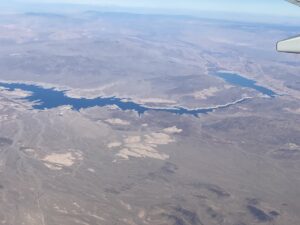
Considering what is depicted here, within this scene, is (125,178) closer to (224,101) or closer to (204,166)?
(204,166)

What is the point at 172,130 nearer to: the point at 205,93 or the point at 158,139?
the point at 158,139

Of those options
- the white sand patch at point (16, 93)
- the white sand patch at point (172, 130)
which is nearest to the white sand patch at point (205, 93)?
the white sand patch at point (172, 130)

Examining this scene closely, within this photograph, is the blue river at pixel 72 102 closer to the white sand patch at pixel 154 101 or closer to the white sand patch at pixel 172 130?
the white sand patch at pixel 154 101

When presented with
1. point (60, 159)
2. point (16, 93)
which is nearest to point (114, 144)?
point (60, 159)

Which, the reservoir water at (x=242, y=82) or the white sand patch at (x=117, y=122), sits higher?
the white sand patch at (x=117, y=122)

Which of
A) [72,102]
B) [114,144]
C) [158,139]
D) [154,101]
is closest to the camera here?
[114,144]

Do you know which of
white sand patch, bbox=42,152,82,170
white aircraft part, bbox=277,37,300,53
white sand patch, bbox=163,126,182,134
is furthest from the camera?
white sand patch, bbox=163,126,182,134

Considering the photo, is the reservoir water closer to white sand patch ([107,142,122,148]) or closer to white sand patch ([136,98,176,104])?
white sand patch ([136,98,176,104])

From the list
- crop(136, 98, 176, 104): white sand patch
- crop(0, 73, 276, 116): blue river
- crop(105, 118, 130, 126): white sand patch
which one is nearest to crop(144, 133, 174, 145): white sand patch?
crop(105, 118, 130, 126): white sand patch

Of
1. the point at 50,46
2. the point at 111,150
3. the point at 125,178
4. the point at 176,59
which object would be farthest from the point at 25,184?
the point at 50,46
